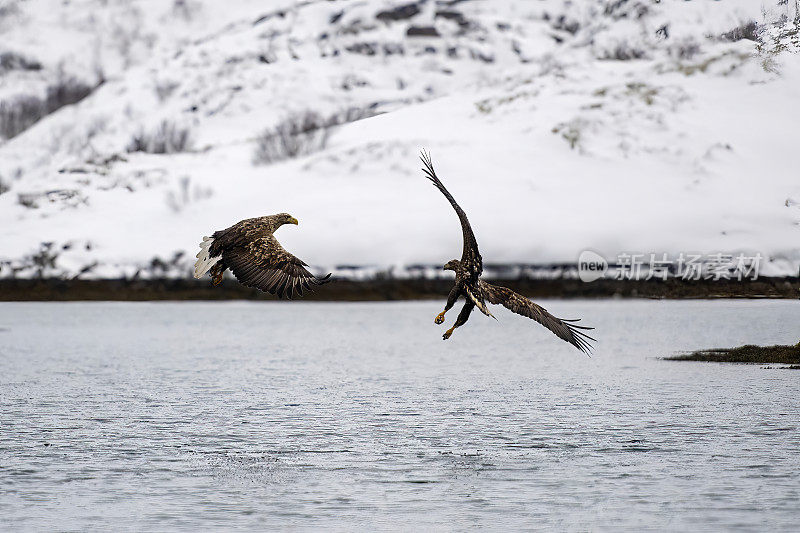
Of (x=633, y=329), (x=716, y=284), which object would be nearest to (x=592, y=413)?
(x=633, y=329)

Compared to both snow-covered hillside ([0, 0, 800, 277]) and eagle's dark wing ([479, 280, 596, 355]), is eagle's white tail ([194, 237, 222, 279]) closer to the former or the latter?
eagle's dark wing ([479, 280, 596, 355])

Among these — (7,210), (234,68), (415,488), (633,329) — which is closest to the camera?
(415,488)

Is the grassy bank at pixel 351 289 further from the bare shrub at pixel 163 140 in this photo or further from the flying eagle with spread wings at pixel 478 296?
the flying eagle with spread wings at pixel 478 296

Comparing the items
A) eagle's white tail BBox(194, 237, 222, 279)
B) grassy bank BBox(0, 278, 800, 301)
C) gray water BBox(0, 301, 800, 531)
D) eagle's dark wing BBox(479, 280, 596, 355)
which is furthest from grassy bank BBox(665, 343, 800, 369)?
grassy bank BBox(0, 278, 800, 301)

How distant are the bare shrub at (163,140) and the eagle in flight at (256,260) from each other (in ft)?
430

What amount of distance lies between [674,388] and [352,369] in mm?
13547

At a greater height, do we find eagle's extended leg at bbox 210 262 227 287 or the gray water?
eagle's extended leg at bbox 210 262 227 287

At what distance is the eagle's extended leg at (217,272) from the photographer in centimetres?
1701

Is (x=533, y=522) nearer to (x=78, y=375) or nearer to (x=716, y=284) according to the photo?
(x=78, y=375)

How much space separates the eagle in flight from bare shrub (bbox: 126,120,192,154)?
5161 inches

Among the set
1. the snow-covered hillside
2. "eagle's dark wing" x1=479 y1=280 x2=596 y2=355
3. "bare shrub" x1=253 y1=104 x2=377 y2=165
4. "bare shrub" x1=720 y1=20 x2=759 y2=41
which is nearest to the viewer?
"eagle's dark wing" x1=479 y1=280 x2=596 y2=355

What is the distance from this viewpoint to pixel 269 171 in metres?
124

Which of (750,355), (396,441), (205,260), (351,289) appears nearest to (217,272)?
(205,260)

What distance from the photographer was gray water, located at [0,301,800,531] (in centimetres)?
1975
